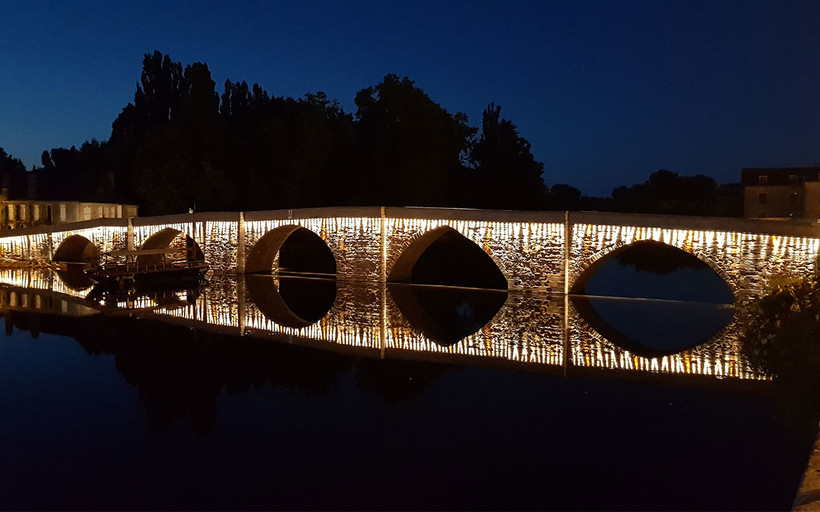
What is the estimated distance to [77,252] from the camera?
125 ft

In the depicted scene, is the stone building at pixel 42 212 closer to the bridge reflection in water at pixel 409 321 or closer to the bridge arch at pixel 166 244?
the bridge arch at pixel 166 244

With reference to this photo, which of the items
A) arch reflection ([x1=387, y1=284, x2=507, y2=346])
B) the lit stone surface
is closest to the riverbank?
arch reflection ([x1=387, y1=284, x2=507, y2=346])

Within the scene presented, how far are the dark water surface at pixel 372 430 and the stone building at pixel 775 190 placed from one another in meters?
30.0

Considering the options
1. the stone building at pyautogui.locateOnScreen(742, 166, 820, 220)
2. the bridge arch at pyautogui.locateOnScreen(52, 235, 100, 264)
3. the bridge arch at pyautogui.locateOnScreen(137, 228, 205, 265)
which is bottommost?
the bridge arch at pyautogui.locateOnScreen(52, 235, 100, 264)

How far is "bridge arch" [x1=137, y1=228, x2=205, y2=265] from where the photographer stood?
31.3 metres

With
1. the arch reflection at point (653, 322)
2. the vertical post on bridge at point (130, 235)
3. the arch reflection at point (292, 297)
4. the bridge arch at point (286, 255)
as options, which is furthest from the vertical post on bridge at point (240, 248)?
the arch reflection at point (653, 322)

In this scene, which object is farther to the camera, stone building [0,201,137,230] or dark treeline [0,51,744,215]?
dark treeline [0,51,744,215]

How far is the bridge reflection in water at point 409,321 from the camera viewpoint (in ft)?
44.8

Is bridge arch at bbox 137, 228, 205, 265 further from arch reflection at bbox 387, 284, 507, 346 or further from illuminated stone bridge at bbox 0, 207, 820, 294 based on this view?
arch reflection at bbox 387, 284, 507, 346

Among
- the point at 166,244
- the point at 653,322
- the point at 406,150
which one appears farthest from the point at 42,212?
the point at 653,322

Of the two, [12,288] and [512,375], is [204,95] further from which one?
[512,375]

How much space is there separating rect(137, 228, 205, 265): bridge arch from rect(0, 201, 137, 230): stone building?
34.6 ft

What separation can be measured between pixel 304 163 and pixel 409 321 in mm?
30418

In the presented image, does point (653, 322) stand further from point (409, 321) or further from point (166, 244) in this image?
point (166, 244)
